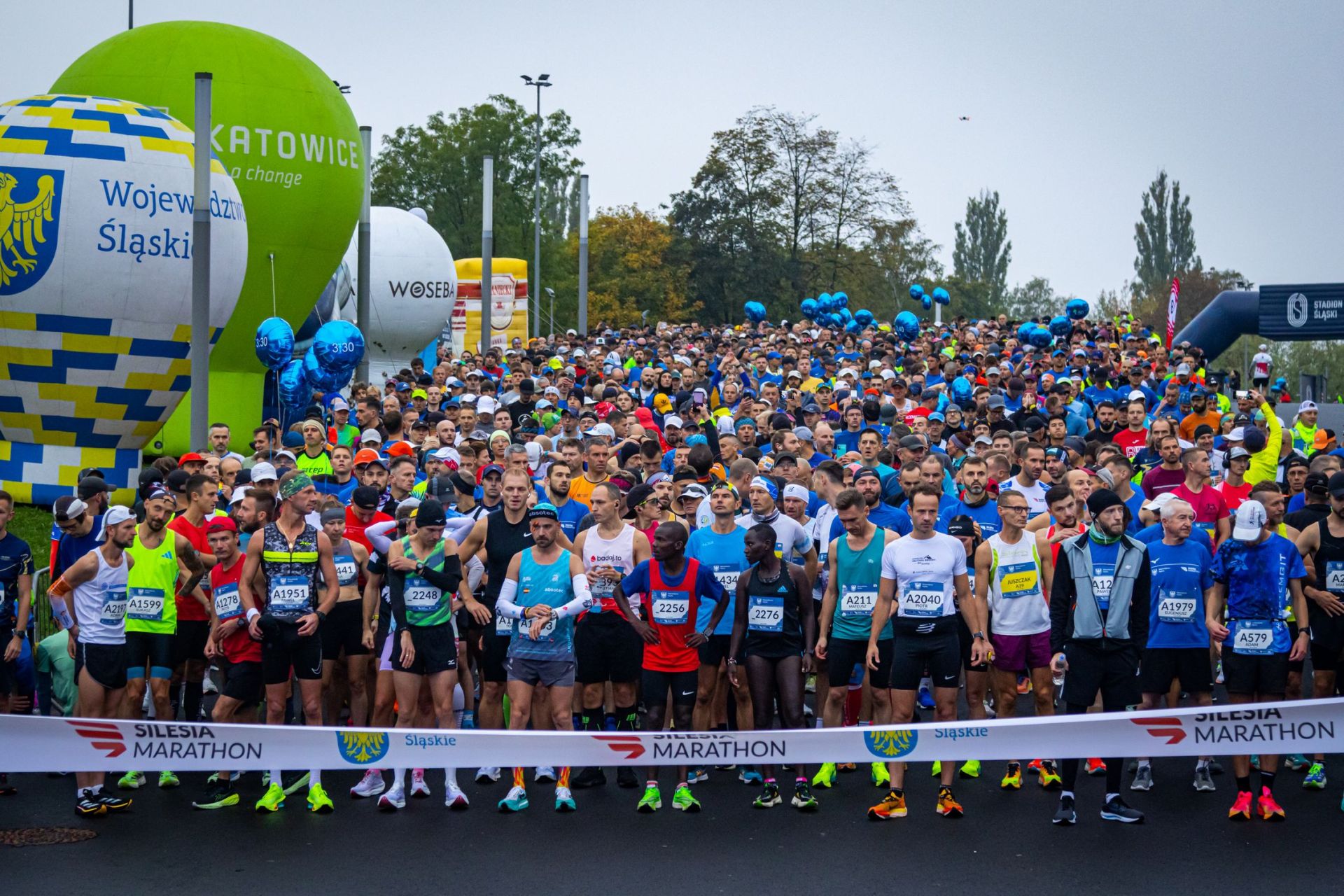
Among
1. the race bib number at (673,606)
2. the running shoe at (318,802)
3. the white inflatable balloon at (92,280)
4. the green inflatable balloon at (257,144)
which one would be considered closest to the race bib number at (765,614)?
the race bib number at (673,606)

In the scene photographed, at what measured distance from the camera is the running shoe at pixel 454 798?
9219mm

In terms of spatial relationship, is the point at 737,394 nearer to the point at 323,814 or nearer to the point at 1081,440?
the point at 1081,440

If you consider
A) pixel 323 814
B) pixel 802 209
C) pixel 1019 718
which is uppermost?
pixel 802 209

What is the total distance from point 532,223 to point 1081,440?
204 ft

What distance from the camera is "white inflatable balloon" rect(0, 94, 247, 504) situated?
17.7 metres

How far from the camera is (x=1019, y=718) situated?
28.2ft

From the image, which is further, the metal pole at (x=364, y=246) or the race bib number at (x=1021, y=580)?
the metal pole at (x=364, y=246)

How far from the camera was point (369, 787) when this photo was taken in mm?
9570

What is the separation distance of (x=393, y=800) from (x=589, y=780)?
1.33 meters

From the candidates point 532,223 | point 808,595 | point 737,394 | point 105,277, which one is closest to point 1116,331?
point 737,394

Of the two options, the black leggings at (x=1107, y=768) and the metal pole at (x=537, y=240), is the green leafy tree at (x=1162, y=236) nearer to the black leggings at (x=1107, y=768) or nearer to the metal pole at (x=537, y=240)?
the metal pole at (x=537, y=240)

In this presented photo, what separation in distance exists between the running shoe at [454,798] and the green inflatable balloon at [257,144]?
49.6ft

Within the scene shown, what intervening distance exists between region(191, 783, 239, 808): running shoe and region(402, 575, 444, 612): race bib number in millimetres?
1635

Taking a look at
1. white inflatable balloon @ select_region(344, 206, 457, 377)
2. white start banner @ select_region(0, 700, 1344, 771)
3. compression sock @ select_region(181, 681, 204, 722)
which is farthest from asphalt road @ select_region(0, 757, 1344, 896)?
white inflatable balloon @ select_region(344, 206, 457, 377)
